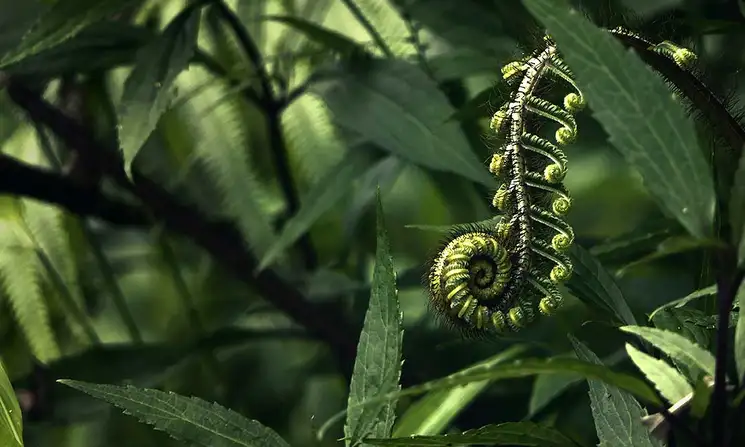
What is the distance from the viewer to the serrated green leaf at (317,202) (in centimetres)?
60

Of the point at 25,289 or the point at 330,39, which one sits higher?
the point at 330,39

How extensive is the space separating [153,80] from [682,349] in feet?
1.25

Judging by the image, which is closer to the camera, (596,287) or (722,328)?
(722,328)

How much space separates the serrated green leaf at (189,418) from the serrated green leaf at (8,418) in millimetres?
31

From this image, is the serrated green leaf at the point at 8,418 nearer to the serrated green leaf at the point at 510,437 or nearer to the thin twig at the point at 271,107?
the serrated green leaf at the point at 510,437

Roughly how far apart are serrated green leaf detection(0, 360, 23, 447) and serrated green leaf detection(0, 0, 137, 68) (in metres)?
0.23

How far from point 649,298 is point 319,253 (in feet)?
1.52

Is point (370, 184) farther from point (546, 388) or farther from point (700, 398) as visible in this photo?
point (700, 398)

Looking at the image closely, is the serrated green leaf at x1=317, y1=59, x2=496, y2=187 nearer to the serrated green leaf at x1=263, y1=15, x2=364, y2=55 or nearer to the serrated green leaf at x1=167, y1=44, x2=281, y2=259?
the serrated green leaf at x1=263, y1=15, x2=364, y2=55

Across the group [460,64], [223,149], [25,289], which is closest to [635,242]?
[460,64]

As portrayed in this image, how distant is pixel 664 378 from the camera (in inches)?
11.4

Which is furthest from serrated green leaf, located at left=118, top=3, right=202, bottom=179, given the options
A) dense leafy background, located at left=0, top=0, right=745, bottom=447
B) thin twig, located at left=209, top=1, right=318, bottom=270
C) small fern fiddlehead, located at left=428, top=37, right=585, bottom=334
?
small fern fiddlehead, located at left=428, top=37, right=585, bottom=334

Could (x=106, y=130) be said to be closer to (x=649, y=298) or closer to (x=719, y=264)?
(x=649, y=298)

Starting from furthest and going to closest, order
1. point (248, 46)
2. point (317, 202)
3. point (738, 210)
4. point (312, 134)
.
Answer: point (312, 134) < point (248, 46) < point (317, 202) < point (738, 210)
